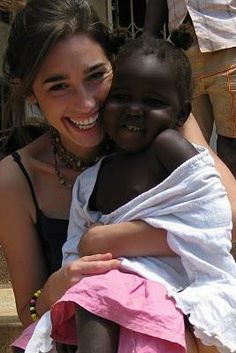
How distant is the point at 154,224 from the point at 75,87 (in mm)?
535

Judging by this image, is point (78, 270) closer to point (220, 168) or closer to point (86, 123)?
point (86, 123)

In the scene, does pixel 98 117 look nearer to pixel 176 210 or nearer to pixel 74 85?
pixel 74 85

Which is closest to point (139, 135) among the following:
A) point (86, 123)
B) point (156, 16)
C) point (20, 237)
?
point (86, 123)

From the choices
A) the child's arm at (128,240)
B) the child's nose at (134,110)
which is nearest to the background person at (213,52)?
the child's nose at (134,110)

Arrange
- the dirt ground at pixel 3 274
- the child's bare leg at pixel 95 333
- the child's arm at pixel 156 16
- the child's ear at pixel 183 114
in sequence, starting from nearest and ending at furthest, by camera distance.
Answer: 1. the child's bare leg at pixel 95 333
2. the child's ear at pixel 183 114
3. the child's arm at pixel 156 16
4. the dirt ground at pixel 3 274

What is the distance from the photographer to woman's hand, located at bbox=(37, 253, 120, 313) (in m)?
2.04

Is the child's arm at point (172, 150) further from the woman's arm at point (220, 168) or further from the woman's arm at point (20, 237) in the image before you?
the woman's arm at point (20, 237)

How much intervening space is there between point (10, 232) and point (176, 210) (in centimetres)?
71

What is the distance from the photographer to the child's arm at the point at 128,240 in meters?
2.06

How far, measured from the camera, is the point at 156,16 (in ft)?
11.8

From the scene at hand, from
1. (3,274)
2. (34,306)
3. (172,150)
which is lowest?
(3,274)

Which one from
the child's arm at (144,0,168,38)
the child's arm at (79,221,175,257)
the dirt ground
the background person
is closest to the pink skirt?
the child's arm at (79,221,175,257)

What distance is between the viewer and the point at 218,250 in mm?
2018

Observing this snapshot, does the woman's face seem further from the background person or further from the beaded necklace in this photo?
the background person
